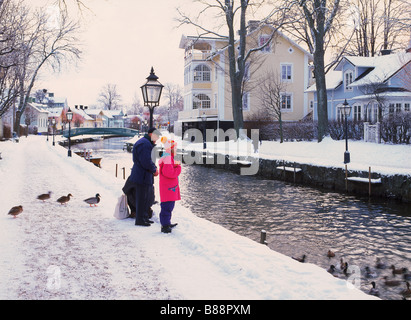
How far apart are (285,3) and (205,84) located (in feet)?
71.4

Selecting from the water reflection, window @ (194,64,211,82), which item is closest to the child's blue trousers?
the water reflection

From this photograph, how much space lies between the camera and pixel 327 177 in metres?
19.4

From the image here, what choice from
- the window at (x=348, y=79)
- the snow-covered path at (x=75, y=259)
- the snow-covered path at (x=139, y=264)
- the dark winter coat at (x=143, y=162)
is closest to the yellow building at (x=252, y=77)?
the window at (x=348, y=79)

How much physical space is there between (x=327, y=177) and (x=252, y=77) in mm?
25926

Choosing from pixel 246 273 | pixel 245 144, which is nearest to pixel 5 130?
pixel 245 144

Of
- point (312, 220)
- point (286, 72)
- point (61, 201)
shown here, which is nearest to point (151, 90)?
point (61, 201)

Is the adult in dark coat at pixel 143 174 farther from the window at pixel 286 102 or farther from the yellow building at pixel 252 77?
the window at pixel 286 102

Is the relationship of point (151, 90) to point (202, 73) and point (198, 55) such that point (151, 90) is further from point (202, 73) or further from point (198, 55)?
point (202, 73)

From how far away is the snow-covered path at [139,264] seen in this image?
528 cm

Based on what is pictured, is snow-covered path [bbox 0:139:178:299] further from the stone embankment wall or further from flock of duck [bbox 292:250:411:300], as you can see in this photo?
the stone embankment wall

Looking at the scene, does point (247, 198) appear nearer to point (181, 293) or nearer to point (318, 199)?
point (318, 199)

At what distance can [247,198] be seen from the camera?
55.1 ft

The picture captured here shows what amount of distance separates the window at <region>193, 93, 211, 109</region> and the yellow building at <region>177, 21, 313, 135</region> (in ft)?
1.80

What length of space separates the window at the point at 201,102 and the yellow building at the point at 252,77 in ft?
1.80
